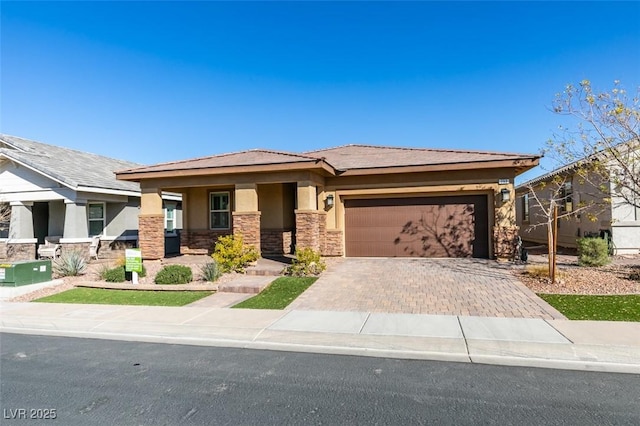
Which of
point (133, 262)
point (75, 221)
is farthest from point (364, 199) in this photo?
point (75, 221)

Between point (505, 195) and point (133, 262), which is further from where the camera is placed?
point (505, 195)

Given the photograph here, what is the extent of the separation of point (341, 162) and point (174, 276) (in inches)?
321

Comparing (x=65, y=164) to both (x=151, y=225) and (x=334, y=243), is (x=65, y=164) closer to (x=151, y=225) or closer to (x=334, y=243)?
(x=151, y=225)

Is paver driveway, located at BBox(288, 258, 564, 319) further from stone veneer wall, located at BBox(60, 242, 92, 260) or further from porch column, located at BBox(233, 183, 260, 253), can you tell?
stone veneer wall, located at BBox(60, 242, 92, 260)

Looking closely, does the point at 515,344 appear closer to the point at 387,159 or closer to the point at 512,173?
the point at 512,173

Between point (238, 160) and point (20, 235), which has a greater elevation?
point (238, 160)

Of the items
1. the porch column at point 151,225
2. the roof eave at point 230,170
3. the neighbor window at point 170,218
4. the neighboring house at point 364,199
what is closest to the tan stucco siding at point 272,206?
the neighboring house at point 364,199

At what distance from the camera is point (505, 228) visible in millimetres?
13875

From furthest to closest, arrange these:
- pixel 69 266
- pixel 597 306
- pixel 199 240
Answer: pixel 199 240 < pixel 69 266 < pixel 597 306

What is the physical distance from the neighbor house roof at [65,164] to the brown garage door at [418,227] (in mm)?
11197

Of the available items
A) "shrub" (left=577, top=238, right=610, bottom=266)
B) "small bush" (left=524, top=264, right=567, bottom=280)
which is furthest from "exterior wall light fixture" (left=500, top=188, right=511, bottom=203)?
"small bush" (left=524, top=264, right=567, bottom=280)

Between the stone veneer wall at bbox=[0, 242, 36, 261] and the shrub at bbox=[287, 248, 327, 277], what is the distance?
1301 centimetres

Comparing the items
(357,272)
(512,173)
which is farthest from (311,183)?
(512,173)

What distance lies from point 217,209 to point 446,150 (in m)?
10.2
